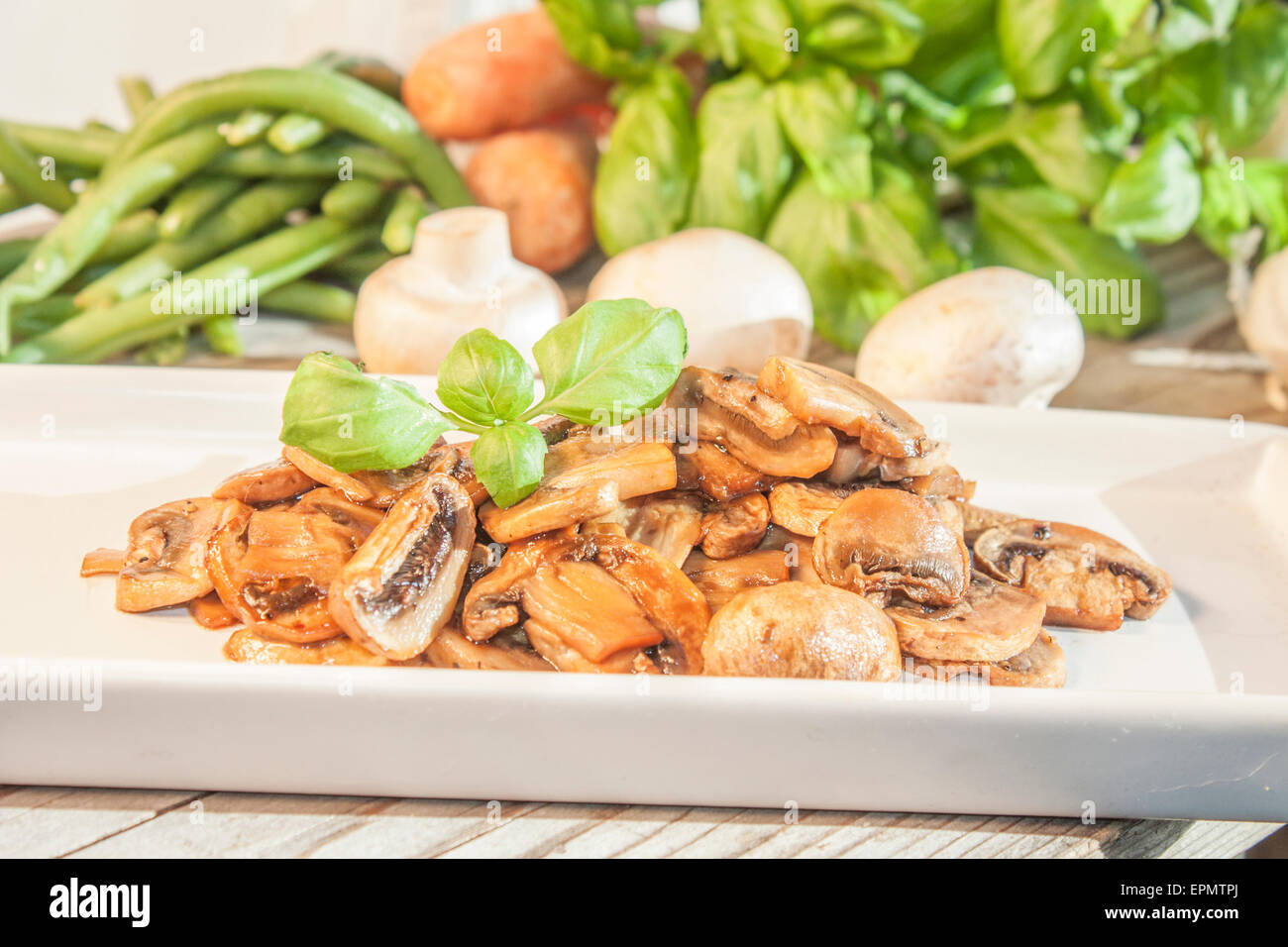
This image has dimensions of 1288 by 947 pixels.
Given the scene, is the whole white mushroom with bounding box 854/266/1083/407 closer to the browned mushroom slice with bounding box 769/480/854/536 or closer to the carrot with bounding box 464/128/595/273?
the browned mushroom slice with bounding box 769/480/854/536

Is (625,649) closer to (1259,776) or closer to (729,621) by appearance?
(729,621)

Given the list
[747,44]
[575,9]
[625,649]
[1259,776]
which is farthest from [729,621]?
[575,9]

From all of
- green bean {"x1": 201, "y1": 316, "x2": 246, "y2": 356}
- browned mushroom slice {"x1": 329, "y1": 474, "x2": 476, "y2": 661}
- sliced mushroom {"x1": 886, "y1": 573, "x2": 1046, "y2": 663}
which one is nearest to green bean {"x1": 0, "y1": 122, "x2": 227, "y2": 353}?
green bean {"x1": 201, "y1": 316, "x2": 246, "y2": 356}

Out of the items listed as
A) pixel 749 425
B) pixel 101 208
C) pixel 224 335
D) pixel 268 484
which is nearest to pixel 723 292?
pixel 749 425

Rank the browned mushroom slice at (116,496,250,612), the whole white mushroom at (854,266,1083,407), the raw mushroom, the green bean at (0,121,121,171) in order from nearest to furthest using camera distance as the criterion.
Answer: the browned mushroom slice at (116,496,250,612), the whole white mushroom at (854,266,1083,407), the raw mushroom, the green bean at (0,121,121,171)

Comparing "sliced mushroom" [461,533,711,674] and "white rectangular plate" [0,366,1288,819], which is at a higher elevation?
"sliced mushroom" [461,533,711,674]

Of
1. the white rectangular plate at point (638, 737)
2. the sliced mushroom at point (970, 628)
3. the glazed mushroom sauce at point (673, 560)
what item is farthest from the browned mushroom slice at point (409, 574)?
the sliced mushroom at point (970, 628)
